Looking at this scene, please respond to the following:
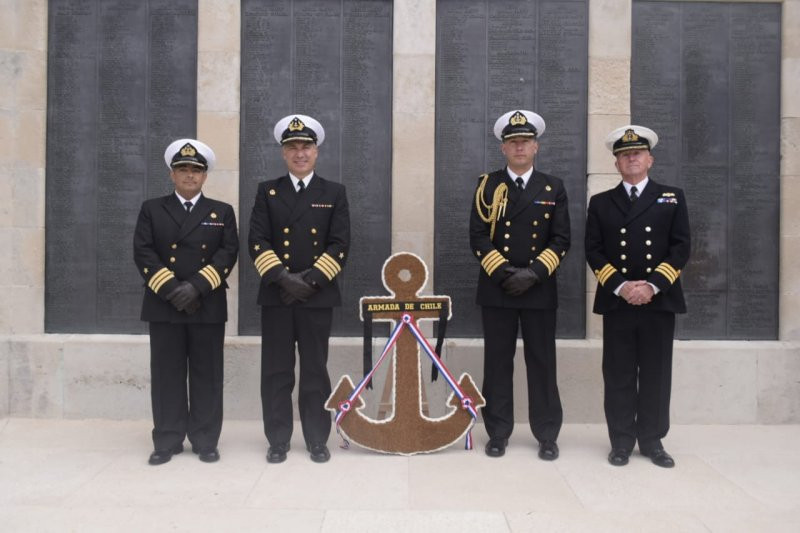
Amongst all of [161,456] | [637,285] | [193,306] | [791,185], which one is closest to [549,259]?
[637,285]

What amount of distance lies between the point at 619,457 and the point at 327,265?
96.3 inches

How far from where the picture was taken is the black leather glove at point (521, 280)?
4.70 m

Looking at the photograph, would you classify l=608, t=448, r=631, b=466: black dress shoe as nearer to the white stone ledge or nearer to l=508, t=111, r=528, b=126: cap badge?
the white stone ledge

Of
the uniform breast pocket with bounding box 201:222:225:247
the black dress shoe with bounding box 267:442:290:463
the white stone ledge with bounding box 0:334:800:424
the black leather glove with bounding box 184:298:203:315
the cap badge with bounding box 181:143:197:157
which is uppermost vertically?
the cap badge with bounding box 181:143:197:157

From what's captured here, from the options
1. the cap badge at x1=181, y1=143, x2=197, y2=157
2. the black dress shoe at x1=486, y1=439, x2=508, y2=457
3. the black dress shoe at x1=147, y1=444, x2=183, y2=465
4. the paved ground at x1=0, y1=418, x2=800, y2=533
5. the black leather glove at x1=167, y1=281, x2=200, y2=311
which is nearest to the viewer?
the paved ground at x1=0, y1=418, x2=800, y2=533

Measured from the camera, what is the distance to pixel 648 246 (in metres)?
4.70

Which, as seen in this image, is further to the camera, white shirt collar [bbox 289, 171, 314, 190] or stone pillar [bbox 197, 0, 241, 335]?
stone pillar [bbox 197, 0, 241, 335]

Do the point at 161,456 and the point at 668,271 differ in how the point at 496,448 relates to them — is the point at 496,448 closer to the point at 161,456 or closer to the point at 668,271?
the point at 668,271

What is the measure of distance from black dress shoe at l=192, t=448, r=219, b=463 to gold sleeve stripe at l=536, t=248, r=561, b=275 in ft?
8.76

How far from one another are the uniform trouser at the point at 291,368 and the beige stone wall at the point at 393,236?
3.71 ft

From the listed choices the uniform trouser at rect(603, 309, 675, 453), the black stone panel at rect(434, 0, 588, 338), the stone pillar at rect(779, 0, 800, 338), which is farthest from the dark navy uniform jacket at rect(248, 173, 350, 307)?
the stone pillar at rect(779, 0, 800, 338)

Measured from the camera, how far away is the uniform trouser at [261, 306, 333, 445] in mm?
4785

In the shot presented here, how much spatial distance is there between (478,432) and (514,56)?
334 centimetres

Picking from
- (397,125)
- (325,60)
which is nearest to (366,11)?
(325,60)
